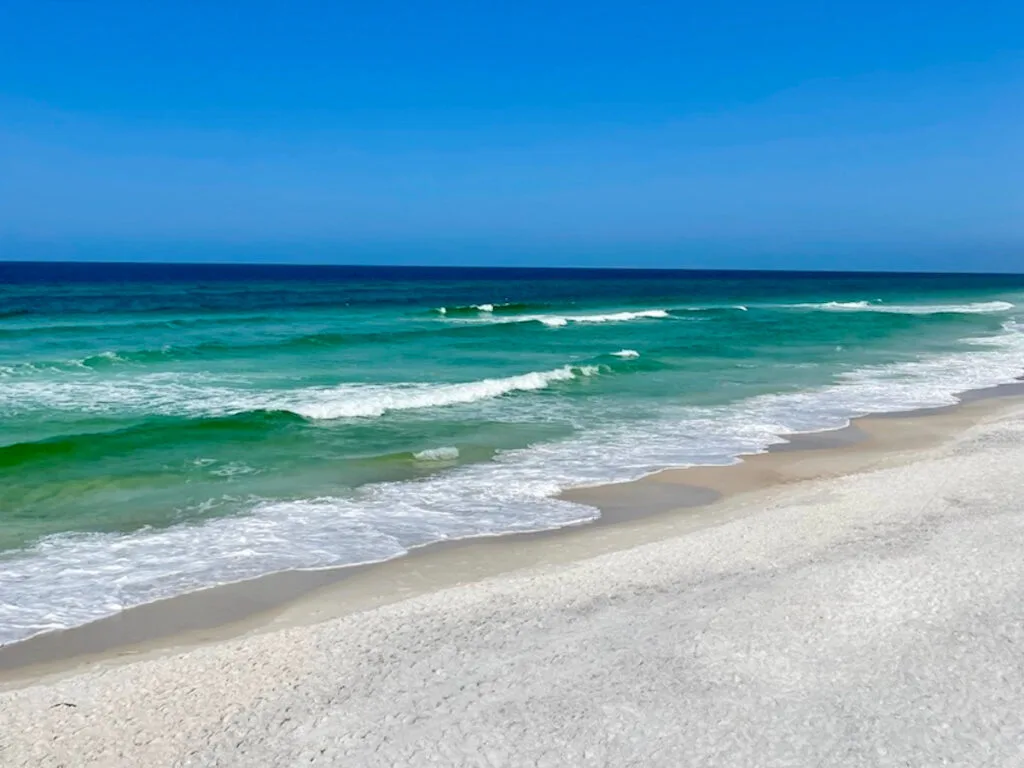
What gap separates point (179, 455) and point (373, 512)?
4.46m

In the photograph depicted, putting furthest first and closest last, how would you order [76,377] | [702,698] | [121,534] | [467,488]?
[76,377]
[467,488]
[121,534]
[702,698]

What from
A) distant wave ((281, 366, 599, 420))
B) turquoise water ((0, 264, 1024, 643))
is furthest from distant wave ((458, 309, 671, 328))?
distant wave ((281, 366, 599, 420))

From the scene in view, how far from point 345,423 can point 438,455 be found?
A: 3.36m

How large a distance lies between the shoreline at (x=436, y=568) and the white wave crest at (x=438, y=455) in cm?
264

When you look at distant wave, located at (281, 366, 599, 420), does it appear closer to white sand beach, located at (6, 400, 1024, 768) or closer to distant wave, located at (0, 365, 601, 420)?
distant wave, located at (0, 365, 601, 420)

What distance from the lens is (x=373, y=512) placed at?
10570 millimetres

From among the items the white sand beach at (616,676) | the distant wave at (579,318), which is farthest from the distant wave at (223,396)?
the distant wave at (579,318)

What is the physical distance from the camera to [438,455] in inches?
529

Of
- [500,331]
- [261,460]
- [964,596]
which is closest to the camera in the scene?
[964,596]

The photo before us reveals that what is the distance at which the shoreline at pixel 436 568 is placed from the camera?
22.7ft

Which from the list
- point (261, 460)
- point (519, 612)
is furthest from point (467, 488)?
point (519, 612)

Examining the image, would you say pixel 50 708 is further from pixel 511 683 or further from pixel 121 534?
pixel 121 534

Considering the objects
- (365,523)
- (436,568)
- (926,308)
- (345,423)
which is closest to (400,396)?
(345,423)

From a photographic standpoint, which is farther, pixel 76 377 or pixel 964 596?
pixel 76 377
